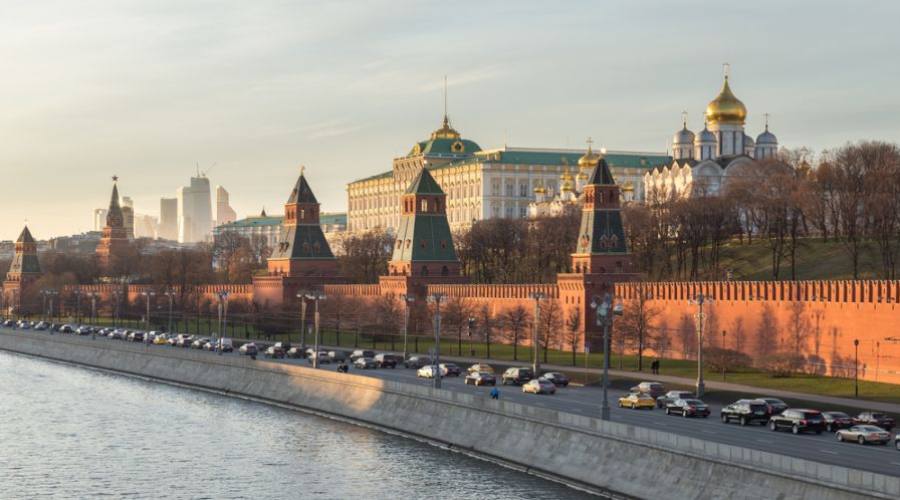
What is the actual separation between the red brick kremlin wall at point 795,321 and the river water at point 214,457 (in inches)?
909

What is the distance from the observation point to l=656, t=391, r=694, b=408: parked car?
205ft

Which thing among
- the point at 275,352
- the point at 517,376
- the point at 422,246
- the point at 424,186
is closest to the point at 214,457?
the point at 517,376

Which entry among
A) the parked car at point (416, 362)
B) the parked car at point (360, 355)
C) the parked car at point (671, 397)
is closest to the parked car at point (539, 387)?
the parked car at point (671, 397)

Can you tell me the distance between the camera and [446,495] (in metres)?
51.6

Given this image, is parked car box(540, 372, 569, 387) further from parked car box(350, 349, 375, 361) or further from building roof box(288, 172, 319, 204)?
building roof box(288, 172, 319, 204)

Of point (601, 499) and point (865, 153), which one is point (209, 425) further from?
point (865, 153)

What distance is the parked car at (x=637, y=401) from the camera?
6278 centimetres

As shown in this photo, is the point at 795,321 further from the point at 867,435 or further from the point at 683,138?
the point at 683,138

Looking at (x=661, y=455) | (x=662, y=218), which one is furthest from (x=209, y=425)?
Result: (x=662, y=218)

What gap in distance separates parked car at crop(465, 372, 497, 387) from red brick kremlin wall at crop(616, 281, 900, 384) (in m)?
14.3

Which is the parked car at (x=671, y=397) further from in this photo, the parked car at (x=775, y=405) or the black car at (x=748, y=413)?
the black car at (x=748, y=413)

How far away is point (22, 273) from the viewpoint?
192m

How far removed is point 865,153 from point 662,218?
17907 millimetres

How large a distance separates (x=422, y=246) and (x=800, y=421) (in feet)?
237
